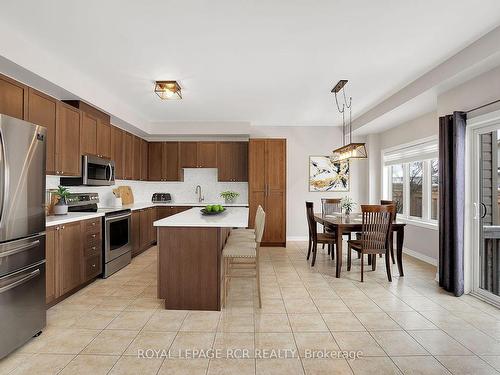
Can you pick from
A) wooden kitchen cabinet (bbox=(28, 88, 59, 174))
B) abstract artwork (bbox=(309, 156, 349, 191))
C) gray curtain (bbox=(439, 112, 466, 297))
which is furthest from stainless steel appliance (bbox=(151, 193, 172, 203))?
gray curtain (bbox=(439, 112, 466, 297))

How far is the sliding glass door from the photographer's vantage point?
312 cm

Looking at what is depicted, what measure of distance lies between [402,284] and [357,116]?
11.1 feet

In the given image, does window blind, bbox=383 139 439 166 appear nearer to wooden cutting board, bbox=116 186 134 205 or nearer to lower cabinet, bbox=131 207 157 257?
lower cabinet, bbox=131 207 157 257

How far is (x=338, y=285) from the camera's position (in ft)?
11.9

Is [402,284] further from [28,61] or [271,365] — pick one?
[28,61]

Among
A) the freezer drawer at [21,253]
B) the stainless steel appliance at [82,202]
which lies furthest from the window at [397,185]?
the freezer drawer at [21,253]

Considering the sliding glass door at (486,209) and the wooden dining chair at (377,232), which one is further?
the wooden dining chair at (377,232)

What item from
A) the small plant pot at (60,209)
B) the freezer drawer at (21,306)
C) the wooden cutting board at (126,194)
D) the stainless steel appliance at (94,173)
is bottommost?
the freezer drawer at (21,306)

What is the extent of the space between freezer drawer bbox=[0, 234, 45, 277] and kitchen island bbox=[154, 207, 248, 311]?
0.97 meters

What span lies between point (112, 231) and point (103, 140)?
142cm

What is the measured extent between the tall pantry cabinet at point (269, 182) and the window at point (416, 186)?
2362mm

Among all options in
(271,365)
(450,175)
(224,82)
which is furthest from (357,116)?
(271,365)

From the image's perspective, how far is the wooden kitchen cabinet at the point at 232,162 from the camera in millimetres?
6250

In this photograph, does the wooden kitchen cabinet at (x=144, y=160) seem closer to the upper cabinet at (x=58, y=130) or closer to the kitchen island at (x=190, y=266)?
the upper cabinet at (x=58, y=130)
